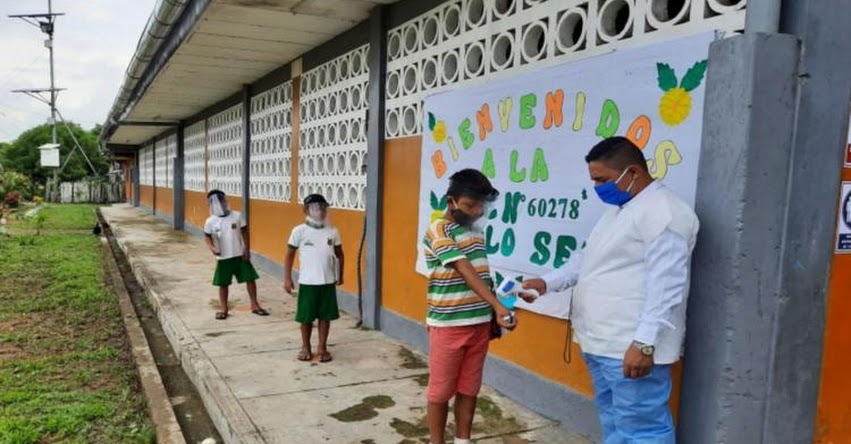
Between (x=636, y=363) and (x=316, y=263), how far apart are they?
10.5ft

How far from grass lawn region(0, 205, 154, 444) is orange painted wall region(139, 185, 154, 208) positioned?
1548cm

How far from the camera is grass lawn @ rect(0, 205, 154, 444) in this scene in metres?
4.30

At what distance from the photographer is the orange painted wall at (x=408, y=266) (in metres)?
4.15

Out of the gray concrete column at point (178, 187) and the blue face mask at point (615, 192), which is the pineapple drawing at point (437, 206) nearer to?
the blue face mask at point (615, 192)

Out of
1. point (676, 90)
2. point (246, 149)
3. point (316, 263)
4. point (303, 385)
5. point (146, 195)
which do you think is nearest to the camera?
point (676, 90)

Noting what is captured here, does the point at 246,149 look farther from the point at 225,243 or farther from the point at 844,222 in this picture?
the point at 844,222

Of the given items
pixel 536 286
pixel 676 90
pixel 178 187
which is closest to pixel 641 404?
pixel 536 286

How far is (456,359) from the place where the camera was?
10.6 feet

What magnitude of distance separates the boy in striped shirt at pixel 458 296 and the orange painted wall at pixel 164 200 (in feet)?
62.8

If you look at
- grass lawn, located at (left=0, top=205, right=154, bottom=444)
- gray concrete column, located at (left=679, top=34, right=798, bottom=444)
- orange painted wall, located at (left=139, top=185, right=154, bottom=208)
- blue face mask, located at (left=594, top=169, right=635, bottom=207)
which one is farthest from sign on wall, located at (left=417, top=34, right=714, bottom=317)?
orange painted wall, located at (left=139, top=185, right=154, bottom=208)

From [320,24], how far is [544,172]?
148 inches

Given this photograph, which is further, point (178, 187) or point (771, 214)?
point (178, 187)

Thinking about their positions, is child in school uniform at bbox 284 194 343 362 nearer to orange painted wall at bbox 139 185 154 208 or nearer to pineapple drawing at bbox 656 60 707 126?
pineapple drawing at bbox 656 60 707 126

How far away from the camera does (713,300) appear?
2744 millimetres
